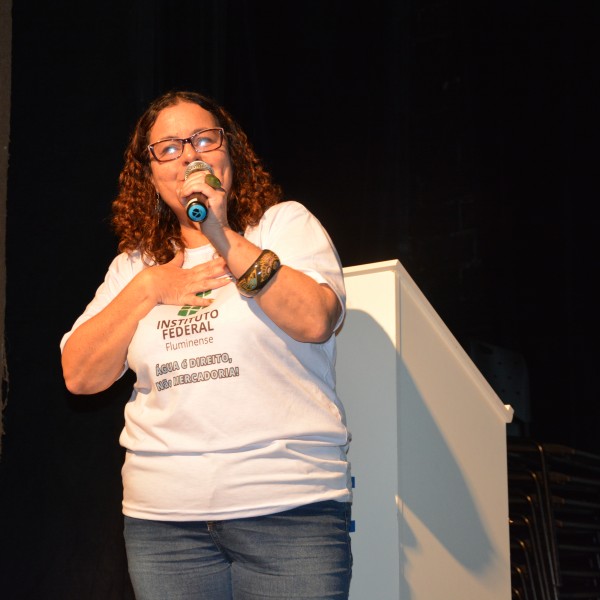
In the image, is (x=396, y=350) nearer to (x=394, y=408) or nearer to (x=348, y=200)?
(x=394, y=408)

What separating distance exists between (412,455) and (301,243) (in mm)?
541

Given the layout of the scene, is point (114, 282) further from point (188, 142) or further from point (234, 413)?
point (234, 413)

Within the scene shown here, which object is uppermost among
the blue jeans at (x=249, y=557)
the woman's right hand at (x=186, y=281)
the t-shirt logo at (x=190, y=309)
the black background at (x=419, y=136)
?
the black background at (x=419, y=136)

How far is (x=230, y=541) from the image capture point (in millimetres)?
1328

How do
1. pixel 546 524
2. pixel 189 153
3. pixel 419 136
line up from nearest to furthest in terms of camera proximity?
pixel 189 153, pixel 546 524, pixel 419 136

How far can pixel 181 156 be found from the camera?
63.2 inches

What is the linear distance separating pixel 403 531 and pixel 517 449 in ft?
3.61

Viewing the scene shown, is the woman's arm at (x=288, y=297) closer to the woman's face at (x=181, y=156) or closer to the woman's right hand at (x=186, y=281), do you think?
the woman's right hand at (x=186, y=281)

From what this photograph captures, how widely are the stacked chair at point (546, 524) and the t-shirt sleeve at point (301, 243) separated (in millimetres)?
1383

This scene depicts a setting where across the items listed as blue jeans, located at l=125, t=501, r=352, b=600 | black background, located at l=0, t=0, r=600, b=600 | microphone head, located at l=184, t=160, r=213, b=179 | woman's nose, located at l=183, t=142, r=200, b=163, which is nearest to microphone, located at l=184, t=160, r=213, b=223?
microphone head, located at l=184, t=160, r=213, b=179

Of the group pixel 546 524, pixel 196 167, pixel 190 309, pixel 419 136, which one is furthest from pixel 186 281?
pixel 419 136

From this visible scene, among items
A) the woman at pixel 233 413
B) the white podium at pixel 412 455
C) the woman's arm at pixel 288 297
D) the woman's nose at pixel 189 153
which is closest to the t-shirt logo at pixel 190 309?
the woman at pixel 233 413

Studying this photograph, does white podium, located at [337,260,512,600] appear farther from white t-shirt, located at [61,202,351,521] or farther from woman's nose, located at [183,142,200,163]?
woman's nose, located at [183,142,200,163]

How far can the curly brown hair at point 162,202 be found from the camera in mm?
1677
